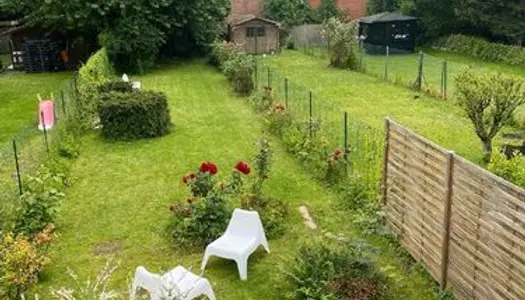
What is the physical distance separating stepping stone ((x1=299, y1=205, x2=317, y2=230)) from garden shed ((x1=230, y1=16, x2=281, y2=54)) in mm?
26648

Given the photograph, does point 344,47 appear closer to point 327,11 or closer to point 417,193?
point 327,11

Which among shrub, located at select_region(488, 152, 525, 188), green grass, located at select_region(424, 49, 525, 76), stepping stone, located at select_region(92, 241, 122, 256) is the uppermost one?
shrub, located at select_region(488, 152, 525, 188)

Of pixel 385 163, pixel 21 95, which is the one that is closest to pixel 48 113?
pixel 21 95

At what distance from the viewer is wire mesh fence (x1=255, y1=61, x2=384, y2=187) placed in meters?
11.1

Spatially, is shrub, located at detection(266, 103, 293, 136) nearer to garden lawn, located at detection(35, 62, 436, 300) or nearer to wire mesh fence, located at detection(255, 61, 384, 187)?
wire mesh fence, located at detection(255, 61, 384, 187)

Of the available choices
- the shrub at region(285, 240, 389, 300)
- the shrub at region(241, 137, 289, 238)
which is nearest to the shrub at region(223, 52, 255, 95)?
the shrub at region(241, 137, 289, 238)

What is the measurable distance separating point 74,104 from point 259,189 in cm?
934

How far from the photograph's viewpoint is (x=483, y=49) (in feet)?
112

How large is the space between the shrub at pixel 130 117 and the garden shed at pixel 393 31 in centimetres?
2330

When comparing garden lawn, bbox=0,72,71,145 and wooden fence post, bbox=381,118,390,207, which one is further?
garden lawn, bbox=0,72,71,145

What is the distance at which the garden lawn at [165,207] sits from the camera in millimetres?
7859

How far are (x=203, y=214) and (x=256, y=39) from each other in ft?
92.5

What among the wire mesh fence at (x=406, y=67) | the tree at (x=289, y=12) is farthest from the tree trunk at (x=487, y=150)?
the tree at (x=289, y=12)

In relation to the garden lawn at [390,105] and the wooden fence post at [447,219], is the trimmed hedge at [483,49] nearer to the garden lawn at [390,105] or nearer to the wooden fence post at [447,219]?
the garden lawn at [390,105]
